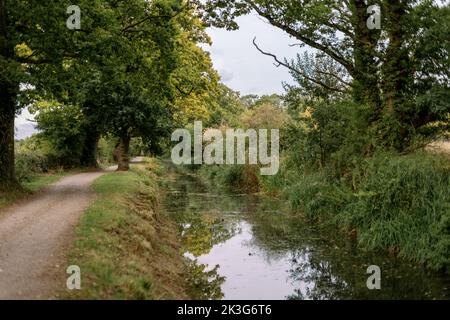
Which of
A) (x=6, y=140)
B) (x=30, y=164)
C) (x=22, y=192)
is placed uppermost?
(x=6, y=140)

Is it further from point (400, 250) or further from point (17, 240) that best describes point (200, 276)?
point (400, 250)

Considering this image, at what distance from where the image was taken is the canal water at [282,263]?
9992 millimetres

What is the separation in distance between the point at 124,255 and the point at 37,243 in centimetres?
194

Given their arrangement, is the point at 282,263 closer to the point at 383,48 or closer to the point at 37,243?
the point at 37,243

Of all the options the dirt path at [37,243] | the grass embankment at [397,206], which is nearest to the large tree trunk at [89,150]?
the dirt path at [37,243]

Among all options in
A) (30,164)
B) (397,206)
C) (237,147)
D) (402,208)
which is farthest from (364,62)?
(30,164)

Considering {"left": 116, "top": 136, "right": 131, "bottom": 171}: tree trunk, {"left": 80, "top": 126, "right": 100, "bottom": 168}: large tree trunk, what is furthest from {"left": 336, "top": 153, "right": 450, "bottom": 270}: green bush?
{"left": 80, "top": 126, "right": 100, "bottom": 168}: large tree trunk

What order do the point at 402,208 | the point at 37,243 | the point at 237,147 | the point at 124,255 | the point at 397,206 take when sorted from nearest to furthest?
the point at 124,255
the point at 37,243
the point at 402,208
the point at 397,206
the point at 237,147

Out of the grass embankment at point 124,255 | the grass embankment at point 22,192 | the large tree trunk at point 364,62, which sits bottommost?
the grass embankment at point 124,255

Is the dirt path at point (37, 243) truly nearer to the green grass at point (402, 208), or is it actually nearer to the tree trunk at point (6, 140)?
the tree trunk at point (6, 140)

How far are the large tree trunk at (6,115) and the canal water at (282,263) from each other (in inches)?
251

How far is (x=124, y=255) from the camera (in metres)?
9.85

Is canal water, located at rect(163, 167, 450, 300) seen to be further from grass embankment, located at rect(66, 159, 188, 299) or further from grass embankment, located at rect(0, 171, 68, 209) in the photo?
grass embankment, located at rect(0, 171, 68, 209)
